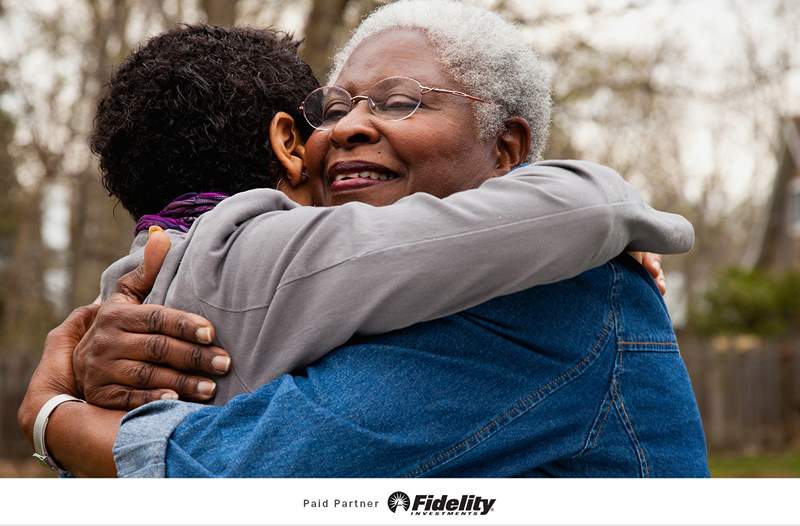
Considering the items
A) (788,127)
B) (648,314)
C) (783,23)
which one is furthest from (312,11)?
(788,127)

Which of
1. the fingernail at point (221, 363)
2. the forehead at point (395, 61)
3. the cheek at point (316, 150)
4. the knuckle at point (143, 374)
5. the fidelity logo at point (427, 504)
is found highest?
the forehead at point (395, 61)

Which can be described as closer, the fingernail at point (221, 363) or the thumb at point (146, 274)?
the fingernail at point (221, 363)

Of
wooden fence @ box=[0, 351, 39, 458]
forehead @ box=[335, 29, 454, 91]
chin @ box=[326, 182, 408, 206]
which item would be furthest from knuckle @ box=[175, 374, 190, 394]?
wooden fence @ box=[0, 351, 39, 458]

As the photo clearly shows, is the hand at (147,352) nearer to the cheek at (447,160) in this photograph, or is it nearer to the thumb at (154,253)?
the thumb at (154,253)

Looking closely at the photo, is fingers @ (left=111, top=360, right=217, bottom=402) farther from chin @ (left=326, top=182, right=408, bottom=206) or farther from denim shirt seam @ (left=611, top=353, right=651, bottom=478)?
denim shirt seam @ (left=611, top=353, right=651, bottom=478)

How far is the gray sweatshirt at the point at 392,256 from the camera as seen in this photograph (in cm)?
170

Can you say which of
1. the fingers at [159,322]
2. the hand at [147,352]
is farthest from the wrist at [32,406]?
the fingers at [159,322]

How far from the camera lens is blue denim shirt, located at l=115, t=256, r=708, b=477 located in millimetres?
1733

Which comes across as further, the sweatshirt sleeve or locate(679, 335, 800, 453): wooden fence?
locate(679, 335, 800, 453): wooden fence

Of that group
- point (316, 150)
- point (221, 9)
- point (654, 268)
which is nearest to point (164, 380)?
point (316, 150)

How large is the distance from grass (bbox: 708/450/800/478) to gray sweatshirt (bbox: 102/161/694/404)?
9.32 m

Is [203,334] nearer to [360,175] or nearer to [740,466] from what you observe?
[360,175]

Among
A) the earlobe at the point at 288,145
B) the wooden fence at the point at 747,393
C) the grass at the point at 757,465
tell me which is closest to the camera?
the earlobe at the point at 288,145

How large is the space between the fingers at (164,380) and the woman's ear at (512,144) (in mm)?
988
